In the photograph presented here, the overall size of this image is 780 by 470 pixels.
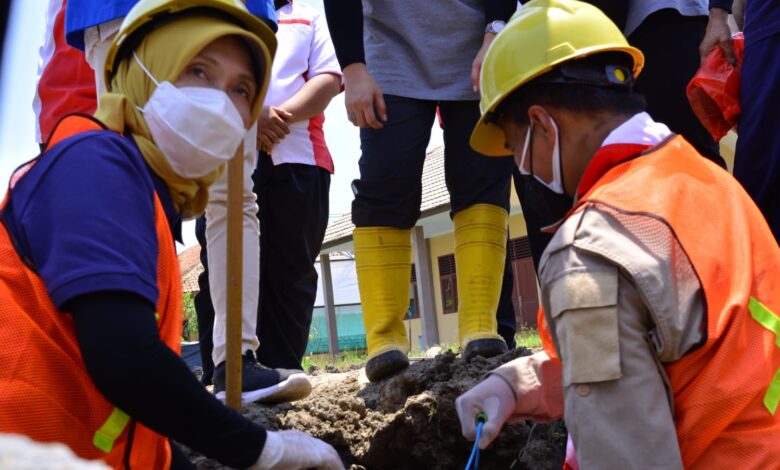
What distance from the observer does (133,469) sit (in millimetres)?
2217

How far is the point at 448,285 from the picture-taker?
2336 cm

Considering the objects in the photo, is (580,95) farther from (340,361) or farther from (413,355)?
(340,361)

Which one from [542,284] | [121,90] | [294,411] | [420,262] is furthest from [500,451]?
[420,262]

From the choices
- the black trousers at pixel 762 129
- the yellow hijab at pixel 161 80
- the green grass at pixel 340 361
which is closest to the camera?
the yellow hijab at pixel 161 80

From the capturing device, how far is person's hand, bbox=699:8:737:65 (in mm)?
3357

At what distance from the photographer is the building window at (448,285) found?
76.2 ft

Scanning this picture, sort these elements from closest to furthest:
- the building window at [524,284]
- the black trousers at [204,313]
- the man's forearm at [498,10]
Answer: the man's forearm at [498,10], the black trousers at [204,313], the building window at [524,284]

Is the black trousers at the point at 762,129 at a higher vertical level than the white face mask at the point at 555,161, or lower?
lower

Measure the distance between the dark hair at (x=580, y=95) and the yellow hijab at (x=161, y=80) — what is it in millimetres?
770

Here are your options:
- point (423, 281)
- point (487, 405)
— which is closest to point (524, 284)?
point (423, 281)

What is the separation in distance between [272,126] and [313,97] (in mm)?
328

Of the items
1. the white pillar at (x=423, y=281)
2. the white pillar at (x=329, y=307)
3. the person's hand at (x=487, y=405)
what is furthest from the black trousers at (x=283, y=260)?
the white pillar at (x=329, y=307)

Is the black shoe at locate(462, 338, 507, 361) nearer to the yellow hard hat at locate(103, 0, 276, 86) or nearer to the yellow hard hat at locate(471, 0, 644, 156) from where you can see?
the yellow hard hat at locate(471, 0, 644, 156)

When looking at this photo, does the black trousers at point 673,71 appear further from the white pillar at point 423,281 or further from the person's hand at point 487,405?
the white pillar at point 423,281
